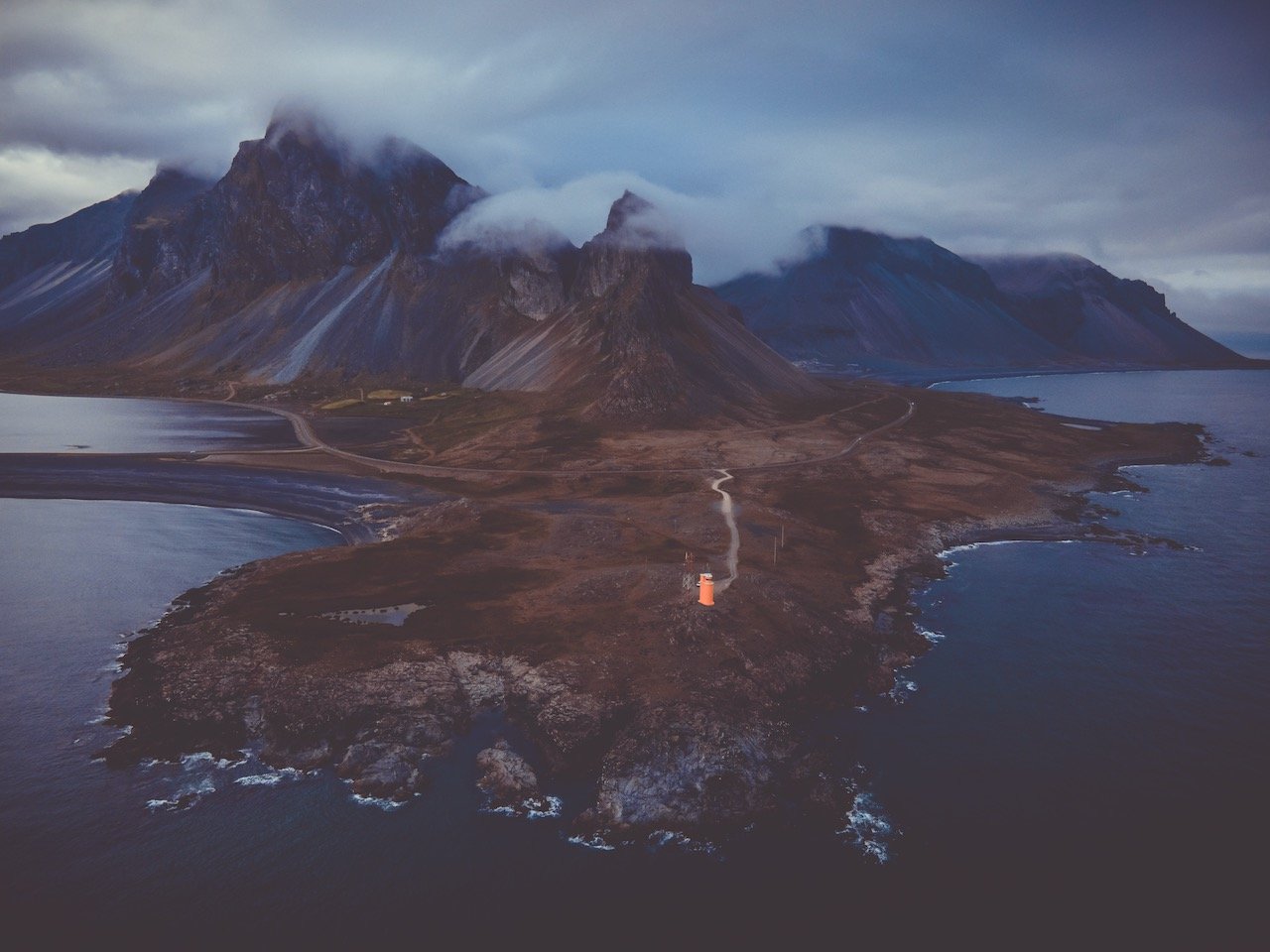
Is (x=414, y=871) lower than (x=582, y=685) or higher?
lower

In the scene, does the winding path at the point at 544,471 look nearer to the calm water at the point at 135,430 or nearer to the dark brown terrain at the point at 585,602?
the dark brown terrain at the point at 585,602

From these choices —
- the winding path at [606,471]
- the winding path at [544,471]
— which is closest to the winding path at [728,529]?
the winding path at [606,471]

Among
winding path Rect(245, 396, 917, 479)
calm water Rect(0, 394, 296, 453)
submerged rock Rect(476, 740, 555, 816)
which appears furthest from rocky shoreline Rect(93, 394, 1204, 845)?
calm water Rect(0, 394, 296, 453)

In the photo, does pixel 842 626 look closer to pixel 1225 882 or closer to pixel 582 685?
pixel 582 685

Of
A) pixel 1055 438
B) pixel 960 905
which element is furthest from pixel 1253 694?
pixel 1055 438

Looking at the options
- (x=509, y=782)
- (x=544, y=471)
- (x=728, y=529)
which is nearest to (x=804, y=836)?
(x=509, y=782)

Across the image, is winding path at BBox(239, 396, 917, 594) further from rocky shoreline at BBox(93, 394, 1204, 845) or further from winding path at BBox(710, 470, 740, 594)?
rocky shoreline at BBox(93, 394, 1204, 845)

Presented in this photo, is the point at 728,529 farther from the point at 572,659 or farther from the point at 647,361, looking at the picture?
the point at 647,361
